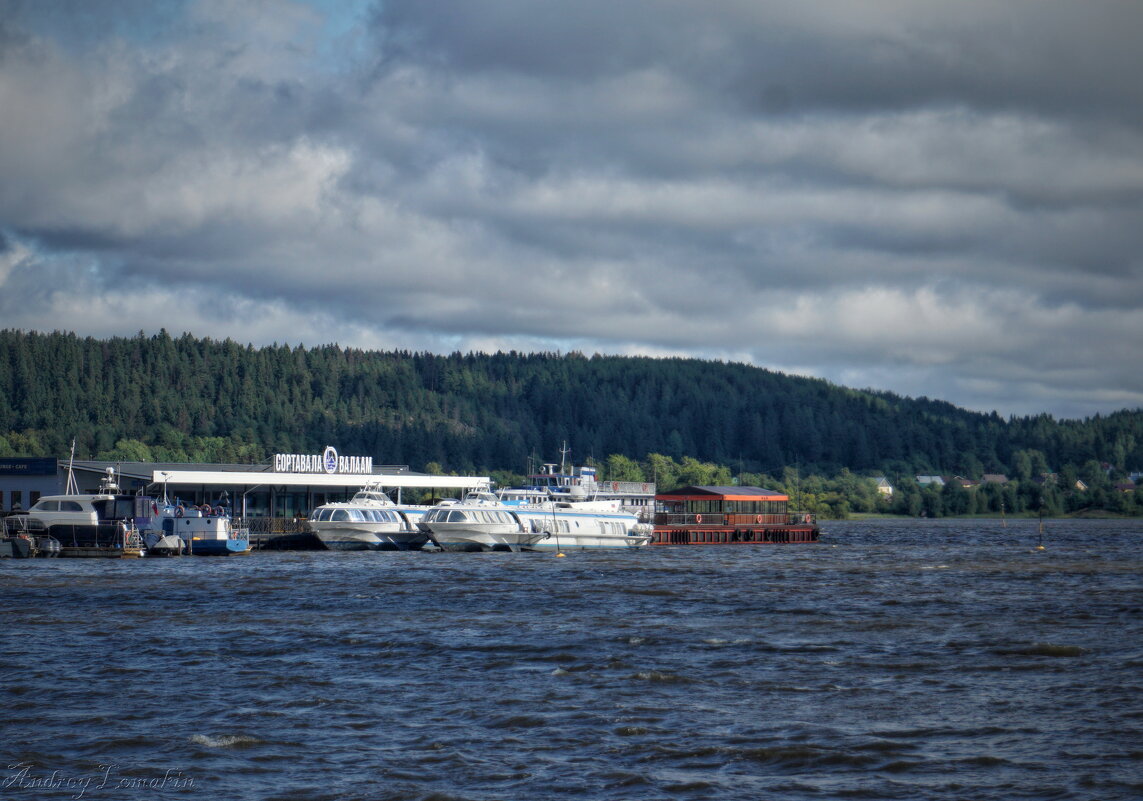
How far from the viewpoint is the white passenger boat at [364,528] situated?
9762 centimetres

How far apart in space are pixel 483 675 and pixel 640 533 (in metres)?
79.4

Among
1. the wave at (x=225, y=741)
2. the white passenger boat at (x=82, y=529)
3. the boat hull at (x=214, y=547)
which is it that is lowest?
the wave at (x=225, y=741)

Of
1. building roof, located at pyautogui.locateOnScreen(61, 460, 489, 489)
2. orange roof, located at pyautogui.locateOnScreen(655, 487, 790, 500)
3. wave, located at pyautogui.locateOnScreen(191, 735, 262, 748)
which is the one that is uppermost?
building roof, located at pyautogui.locateOnScreen(61, 460, 489, 489)

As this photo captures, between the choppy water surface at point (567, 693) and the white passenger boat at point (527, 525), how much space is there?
34.4 m

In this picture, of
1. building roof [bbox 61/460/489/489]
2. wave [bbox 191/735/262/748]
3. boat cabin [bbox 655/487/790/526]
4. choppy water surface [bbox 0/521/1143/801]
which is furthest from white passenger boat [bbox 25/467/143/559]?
wave [bbox 191/735/262/748]

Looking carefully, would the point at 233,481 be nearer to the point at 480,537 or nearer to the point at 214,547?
the point at 214,547

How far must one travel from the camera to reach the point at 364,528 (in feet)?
321

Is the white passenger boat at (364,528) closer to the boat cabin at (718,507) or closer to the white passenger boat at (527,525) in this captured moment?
the white passenger boat at (527,525)

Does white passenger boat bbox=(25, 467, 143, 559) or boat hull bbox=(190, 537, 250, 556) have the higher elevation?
white passenger boat bbox=(25, 467, 143, 559)

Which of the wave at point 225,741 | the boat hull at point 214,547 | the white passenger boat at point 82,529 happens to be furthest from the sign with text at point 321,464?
the wave at point 225,741

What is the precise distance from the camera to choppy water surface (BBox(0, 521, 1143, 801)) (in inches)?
891

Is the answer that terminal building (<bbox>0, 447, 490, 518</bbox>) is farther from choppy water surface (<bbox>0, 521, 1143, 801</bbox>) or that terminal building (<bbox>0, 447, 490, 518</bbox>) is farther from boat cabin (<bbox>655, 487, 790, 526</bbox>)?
choppy water surface (<bbox>0, 521, 1143, 801</bbox>)

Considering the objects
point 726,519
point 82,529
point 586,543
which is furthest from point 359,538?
point 726,519

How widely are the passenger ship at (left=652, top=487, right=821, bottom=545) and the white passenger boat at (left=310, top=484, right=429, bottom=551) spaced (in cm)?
3633
